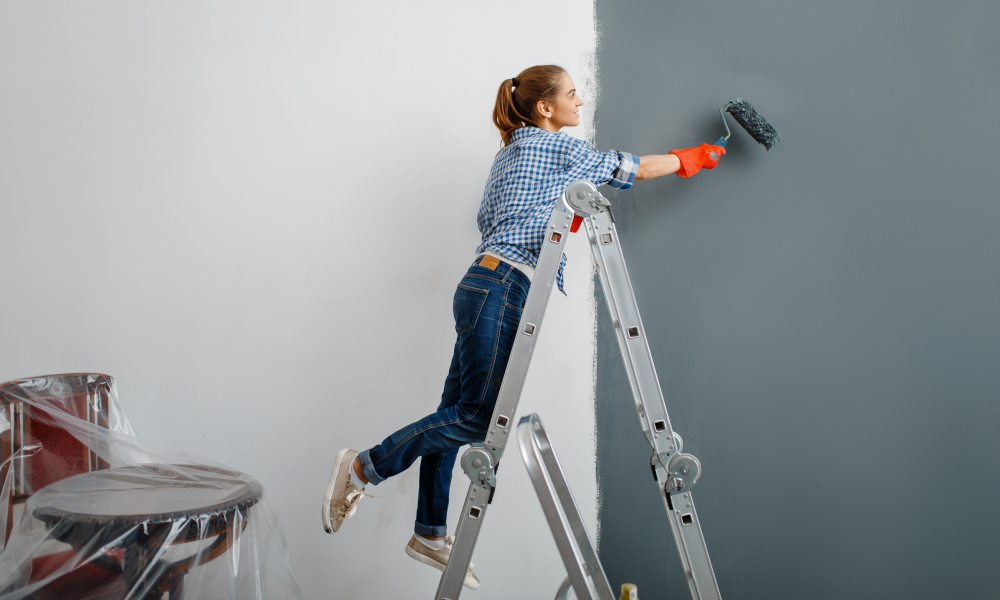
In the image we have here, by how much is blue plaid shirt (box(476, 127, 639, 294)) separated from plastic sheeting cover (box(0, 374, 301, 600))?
747mm

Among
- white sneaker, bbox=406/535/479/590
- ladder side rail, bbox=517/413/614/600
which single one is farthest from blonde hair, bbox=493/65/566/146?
white sneaker, bbox=406/535/479/590

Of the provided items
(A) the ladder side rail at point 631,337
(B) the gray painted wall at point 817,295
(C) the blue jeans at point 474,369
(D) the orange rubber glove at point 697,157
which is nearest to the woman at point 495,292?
(C) the blue jeans at point 474,369

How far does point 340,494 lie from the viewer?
130 centimetres

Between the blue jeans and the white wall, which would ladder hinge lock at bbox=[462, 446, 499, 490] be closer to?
the blue jeans

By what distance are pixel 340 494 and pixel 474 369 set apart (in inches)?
16.8

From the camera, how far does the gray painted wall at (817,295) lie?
1467 millimetres

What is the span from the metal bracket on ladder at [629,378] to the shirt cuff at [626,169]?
27 cm

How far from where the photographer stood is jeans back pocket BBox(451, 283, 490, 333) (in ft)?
4.13

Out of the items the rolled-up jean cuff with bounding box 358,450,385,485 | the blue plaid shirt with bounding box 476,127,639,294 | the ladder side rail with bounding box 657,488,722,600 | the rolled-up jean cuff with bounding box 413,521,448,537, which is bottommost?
the rolled-up jean cuff with bounding box 413,521,448,537

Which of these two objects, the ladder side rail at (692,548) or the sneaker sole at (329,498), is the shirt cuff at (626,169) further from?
the sneaker sole at (329,498)

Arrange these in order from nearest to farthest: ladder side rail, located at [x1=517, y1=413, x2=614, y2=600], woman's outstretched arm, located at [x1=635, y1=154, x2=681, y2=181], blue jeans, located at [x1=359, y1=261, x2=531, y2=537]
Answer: ladder side rail, located at [x1=517, y1=413, x2=614, y2=600] < blue jeans, located at [x1=359, y1=261, x2=531, y2=537] < woman's outstretched arm, located at [x1=635, y1=154, x2=681, y2=181]

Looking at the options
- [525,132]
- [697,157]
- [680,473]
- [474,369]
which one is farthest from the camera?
[697,157]

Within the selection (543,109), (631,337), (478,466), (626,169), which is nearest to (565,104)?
(543,109)

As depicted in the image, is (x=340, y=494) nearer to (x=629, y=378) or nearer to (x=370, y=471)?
(x=370, y=471)
